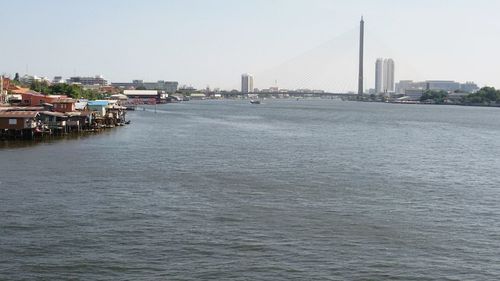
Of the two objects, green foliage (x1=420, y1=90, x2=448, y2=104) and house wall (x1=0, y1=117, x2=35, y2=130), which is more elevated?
house wall (x1=0, y1=117, x2=35, y2=130)

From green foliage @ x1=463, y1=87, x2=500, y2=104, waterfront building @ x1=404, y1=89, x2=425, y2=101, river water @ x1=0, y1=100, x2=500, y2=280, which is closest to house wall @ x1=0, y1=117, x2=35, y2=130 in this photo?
river water @ x1=0, y1=100, x2=500, y2=280

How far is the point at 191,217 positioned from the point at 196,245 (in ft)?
5.60

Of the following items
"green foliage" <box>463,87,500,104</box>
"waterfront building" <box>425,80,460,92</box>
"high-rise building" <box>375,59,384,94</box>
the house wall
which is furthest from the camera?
"high-rise building" <box>375,59,384,94</box>

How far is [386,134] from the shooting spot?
33.3 metres

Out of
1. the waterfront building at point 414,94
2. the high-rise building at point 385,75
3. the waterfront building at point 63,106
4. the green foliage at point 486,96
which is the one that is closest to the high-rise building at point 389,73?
the high-rise building at point 385,75

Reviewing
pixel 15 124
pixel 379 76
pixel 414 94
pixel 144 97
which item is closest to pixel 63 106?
pixel 15 124

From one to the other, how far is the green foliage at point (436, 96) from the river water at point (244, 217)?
90641 millimetres

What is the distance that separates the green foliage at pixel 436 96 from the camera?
353 feet

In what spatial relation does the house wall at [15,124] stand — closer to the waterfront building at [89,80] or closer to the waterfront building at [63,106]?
the waterfront building at [63,106]

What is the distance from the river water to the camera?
867 cm

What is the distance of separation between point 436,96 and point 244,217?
338 feet

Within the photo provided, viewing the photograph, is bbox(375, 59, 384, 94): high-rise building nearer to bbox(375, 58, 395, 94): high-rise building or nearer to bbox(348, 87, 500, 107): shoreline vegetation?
bbox(375, 58, 395, 94): high-rise building

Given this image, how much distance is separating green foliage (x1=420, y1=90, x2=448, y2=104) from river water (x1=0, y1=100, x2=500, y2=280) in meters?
90.6

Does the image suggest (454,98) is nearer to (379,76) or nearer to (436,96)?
(436,96)
